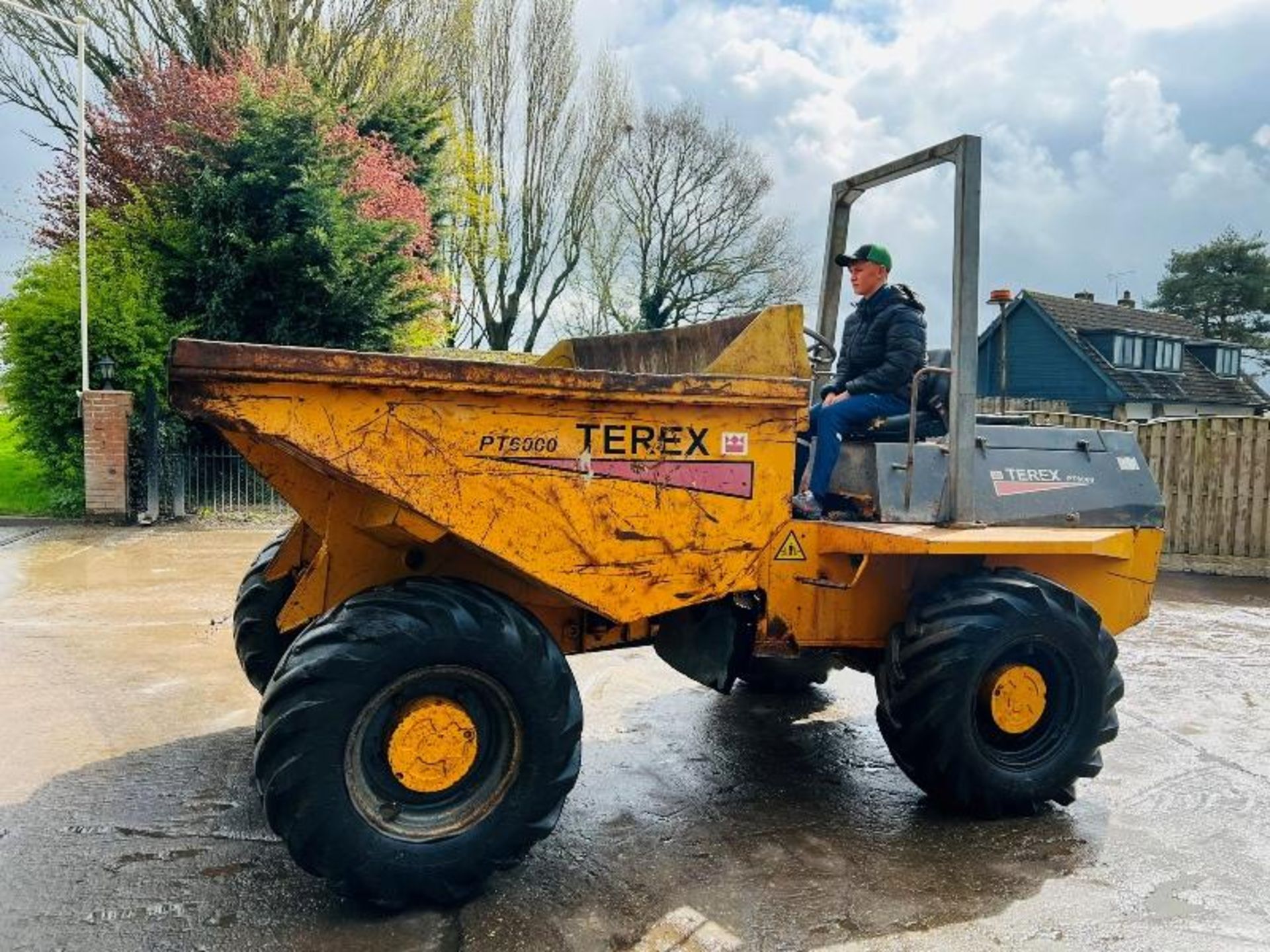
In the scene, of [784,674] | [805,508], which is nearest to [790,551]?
[805,508]

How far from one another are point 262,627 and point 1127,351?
35.1 meters

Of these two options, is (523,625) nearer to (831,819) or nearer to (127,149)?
(831,819)

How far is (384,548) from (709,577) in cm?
123

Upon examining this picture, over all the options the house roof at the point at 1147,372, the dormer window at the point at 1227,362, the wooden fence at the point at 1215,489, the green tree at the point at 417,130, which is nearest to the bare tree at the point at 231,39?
the green tree at the point at 417,130

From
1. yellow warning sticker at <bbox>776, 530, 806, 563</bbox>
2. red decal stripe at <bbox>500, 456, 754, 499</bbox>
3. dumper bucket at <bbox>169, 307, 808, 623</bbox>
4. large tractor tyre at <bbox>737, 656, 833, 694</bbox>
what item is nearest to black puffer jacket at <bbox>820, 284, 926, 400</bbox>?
dumper bucket at <bbox>169, 307, 808, 623</bbox>

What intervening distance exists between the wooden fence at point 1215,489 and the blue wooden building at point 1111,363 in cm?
2181

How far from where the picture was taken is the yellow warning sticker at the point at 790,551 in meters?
4.16

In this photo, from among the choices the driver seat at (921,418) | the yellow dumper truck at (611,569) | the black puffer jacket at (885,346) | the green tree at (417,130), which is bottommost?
the yellow dumper truck at (611,569)

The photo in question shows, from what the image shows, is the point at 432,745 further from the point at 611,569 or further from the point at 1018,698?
the point at 1018,698

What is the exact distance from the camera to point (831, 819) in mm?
4250

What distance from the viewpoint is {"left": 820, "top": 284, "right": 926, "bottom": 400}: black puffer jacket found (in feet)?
15.4

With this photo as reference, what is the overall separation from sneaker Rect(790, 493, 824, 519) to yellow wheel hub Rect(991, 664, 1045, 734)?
0.94 meters

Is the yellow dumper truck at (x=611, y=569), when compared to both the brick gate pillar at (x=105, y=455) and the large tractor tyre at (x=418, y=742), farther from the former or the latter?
the brick gate pillar at (x=105, y=455)

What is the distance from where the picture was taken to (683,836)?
4.03 metres
